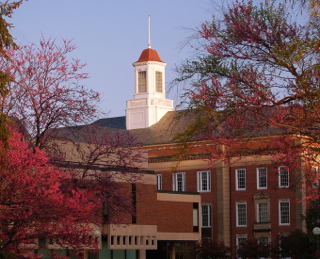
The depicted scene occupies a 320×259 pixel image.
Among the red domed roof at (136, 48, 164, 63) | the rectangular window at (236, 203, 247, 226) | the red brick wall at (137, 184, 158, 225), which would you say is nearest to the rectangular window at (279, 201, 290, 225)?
the rectangular window at (236, 203, 247, 226)

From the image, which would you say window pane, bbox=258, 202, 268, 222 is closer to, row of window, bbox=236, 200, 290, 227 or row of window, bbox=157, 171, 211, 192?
row of window, bbox=236, 200, 290, 227

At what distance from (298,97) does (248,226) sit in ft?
166

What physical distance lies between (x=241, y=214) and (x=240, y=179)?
3.26 meters

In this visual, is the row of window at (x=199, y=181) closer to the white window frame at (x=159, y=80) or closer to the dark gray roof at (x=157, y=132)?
the dark gray roof at (x=157, y=132)

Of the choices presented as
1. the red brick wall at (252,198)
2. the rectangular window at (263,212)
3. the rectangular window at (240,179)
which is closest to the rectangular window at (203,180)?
the red brick wall at (252,198)

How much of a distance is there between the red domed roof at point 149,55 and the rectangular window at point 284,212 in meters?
25.7

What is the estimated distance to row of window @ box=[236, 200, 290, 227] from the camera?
63.8 meters

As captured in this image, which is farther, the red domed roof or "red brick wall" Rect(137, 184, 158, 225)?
the red domed roof

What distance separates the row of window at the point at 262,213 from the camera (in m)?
63.8

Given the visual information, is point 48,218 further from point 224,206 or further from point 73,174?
point 224,206

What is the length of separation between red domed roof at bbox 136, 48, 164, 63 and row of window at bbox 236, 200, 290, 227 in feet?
75.1

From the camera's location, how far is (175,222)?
5444cm

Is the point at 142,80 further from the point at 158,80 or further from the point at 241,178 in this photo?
the point at 241,178

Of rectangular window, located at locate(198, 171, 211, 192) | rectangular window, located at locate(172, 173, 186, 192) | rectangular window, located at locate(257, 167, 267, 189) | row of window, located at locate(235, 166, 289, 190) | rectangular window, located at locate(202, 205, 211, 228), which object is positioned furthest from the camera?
rectangular window, located at locate(172, 173, 186, 192)
